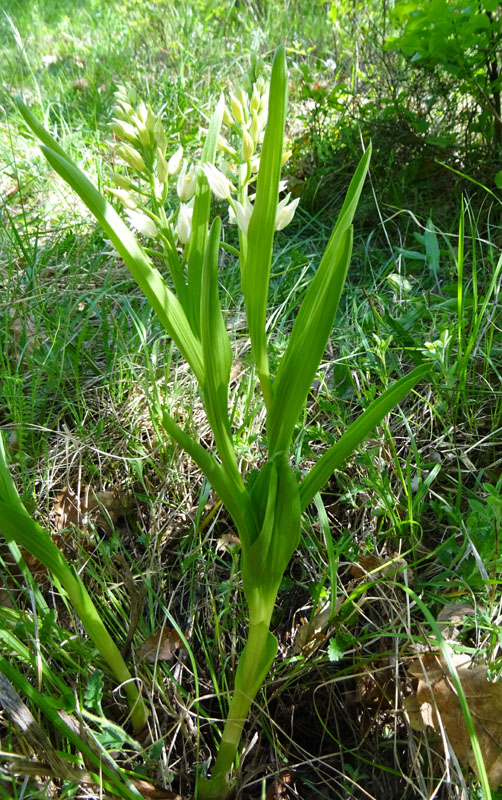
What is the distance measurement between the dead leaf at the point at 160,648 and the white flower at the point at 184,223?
70 cm

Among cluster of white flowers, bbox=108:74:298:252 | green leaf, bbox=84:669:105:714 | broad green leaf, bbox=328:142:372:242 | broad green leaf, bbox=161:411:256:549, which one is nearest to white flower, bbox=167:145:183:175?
cluster of white flowers, bbox=108:74:298:252

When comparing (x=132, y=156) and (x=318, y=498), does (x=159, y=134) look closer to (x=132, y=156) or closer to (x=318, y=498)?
(x=132, y=156)

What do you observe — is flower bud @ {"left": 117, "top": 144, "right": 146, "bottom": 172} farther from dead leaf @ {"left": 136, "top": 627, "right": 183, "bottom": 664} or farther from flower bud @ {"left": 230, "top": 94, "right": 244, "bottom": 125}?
dead leaf @ {"left": 136, "top": 627, "right": 183, "bottom": 664}

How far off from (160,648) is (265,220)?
2.62 feet

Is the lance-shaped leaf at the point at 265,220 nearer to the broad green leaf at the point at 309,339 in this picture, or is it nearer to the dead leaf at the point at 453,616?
the broad green leaf at the point at 309,339

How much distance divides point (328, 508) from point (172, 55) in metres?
2.82

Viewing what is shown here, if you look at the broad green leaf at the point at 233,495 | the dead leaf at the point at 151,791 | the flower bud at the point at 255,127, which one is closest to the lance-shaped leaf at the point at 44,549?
the dead leaf at the point at 151,791

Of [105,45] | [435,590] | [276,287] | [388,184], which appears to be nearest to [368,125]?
[388,184]

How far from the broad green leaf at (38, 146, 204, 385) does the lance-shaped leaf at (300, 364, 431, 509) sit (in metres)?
0.21

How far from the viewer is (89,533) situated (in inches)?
49.6

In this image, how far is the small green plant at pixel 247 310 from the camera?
2.29 ft

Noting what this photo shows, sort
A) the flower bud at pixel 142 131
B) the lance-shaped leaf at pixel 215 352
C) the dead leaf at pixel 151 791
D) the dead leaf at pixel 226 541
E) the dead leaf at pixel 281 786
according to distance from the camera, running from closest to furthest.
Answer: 1. the lance-shaped leaf at pixel 215 352
2. the flower bud at pixel 142 131
3. the dead leaf at pixel 151 791
4. the dead leaf at pixel 281 786
5. the dead leaf at pixel 226 541

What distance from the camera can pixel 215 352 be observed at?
723mm

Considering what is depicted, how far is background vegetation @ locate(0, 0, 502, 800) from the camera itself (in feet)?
3.12
